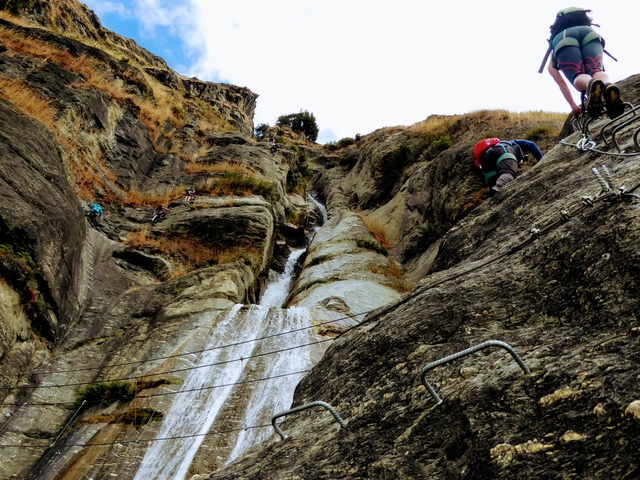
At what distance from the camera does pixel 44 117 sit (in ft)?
58.6

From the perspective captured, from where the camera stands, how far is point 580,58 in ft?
31.4

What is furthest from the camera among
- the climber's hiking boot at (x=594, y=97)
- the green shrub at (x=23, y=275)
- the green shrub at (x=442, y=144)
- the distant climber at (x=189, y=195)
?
the green shrub at (x=442, y=144)

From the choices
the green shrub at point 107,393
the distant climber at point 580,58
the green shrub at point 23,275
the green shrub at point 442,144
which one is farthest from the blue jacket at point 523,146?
the green shrub at point 23,275

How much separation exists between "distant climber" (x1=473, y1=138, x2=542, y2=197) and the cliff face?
19.8 inches

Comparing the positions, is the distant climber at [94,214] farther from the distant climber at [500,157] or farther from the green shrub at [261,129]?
the green shrub at [261,129]

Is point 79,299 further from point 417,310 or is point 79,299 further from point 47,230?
point 417,310

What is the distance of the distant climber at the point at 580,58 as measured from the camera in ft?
28.7

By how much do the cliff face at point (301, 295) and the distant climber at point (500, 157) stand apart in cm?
50

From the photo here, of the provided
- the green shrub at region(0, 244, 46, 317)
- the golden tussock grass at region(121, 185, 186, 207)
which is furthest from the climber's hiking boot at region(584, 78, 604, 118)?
the golden tussock grass at region(121, 185, 186, 207)

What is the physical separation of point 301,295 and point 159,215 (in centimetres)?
770

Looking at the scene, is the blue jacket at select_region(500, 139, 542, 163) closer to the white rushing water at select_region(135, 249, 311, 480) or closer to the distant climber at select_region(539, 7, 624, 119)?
the distant climber at select_region(539, 7, 624, 119)

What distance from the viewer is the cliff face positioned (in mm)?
3689

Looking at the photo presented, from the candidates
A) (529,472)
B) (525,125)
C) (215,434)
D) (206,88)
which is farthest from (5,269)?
(206,88)

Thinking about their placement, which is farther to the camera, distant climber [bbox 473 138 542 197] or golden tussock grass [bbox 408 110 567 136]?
golden tussock grass [bbox 408 110 567 136]
